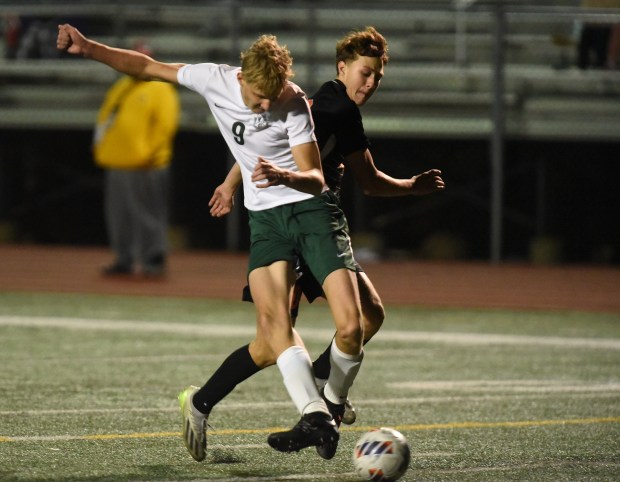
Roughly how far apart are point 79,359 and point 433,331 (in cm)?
334

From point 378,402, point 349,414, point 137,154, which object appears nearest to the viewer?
point 349,414

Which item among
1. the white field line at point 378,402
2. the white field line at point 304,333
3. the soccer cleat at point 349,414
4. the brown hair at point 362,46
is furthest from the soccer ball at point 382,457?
the white field line at point 304,333

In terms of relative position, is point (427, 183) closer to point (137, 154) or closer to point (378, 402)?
point (378, 402)

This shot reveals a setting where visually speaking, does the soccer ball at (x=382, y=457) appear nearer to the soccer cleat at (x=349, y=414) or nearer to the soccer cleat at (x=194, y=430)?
the soccer cleat at (x=194, y=430)

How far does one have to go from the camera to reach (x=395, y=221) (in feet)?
62.2

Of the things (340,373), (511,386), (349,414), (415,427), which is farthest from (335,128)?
(511,386)

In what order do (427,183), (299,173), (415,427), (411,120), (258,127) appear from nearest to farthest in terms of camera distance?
(299,173)
(258,127)
(427,183)
(415,427)
(411,120)

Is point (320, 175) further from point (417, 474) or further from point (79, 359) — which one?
point (79, 359)

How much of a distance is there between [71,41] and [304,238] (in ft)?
4.72

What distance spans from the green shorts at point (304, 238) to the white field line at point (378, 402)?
1796mm

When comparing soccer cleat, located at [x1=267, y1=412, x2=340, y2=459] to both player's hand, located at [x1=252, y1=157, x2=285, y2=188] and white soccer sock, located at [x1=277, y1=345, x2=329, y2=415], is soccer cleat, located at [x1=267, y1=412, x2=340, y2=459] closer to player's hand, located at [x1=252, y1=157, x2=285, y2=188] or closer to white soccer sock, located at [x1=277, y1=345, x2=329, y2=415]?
white soccer sock, located at [x1=277, y1=345, x2=329, y2=415]

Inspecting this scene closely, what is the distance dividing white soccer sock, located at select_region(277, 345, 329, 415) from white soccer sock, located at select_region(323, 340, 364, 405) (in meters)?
0.39

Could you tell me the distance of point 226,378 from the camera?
649 cm

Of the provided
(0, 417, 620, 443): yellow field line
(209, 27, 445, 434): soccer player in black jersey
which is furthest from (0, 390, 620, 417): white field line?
(209, 27, 445, 434): soccer player in black jersey
